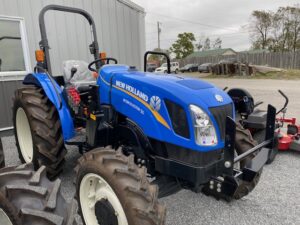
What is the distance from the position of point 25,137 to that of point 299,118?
6.25 meters

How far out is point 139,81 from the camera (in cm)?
220

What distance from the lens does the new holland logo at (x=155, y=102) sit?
2.06m

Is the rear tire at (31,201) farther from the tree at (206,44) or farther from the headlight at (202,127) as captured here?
the tree at (206,44)

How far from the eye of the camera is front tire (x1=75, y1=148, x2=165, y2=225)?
169 centimetres

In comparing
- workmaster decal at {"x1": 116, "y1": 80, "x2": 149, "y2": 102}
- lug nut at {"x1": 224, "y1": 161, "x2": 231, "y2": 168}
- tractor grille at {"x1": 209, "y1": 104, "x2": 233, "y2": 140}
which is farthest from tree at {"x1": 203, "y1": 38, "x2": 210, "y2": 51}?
lug nut at {"x1": 224, "y1": 161, "x2": 231, "y2": 168}

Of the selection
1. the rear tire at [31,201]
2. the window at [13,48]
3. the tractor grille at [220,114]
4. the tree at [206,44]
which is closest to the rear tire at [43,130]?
the rear tire at [31,201]

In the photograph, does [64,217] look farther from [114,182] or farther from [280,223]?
[280,223]

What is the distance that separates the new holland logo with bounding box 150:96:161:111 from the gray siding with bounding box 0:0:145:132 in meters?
4.42

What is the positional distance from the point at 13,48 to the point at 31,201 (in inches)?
196

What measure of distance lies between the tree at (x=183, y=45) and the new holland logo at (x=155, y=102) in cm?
5487

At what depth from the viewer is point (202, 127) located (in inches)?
76.1

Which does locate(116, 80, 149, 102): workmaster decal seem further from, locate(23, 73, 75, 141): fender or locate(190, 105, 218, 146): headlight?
locate(23, 73, 75, 141): fender

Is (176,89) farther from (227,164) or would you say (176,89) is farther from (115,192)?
(115,192)

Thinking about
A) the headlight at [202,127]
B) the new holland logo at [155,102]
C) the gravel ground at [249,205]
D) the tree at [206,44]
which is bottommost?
the gravel ground at [249,205]
